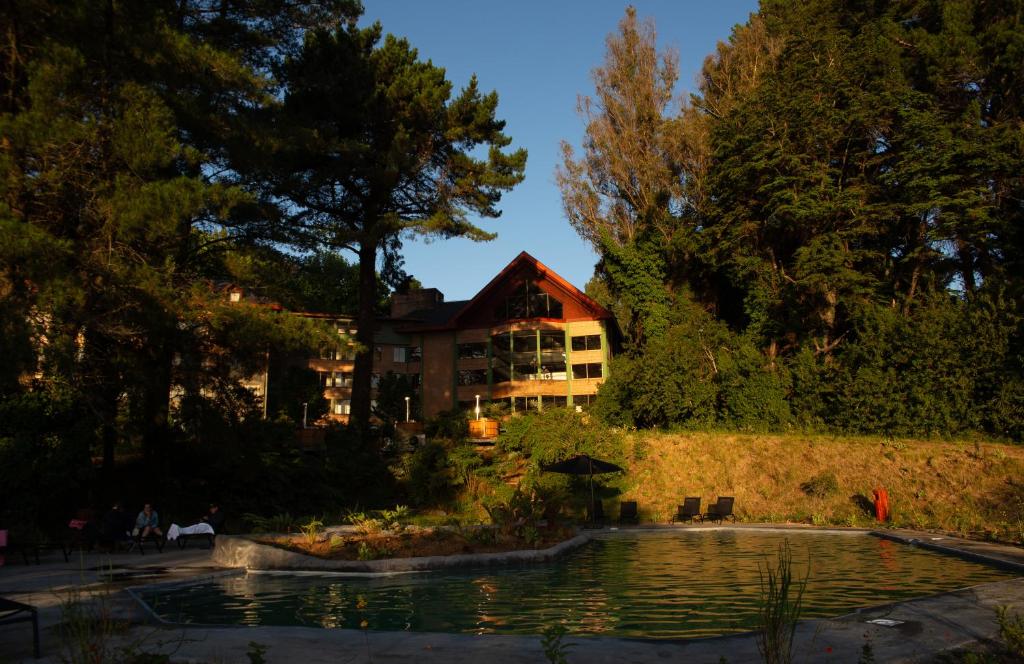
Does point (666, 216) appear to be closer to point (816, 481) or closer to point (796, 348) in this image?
point (796, 348)

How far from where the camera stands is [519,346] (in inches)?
1901

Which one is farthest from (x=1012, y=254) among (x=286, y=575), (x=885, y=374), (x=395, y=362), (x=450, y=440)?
(x=395, y=362)

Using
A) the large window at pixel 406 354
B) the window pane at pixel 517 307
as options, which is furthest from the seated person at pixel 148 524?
the large window at pixel 406 354

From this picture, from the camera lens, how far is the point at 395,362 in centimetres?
6181

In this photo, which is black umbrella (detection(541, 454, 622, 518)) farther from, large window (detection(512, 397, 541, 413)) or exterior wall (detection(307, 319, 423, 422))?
exterior wall (detection(307, 319, 423, 422))

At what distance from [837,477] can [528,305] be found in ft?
87.3

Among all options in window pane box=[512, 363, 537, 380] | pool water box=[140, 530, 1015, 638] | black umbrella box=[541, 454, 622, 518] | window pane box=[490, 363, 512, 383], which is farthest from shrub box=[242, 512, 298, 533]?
window pane box=[512, 363, 537, 380]

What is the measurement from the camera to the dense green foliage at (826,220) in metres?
27.4

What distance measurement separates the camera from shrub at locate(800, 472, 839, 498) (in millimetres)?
23875

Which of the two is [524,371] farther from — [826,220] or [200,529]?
[200,529]

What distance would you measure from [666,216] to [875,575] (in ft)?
107

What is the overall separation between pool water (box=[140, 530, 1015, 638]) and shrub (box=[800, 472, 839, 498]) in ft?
28.7

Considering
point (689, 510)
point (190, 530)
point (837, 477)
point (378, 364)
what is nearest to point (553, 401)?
point (378, 364)

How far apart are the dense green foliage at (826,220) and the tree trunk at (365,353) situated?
12375mm
